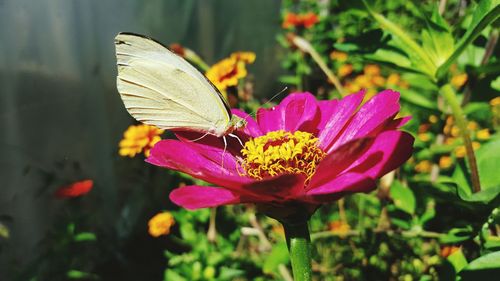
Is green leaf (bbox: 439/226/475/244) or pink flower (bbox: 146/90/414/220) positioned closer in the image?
pink flower (bbox: 146/90/414/220)

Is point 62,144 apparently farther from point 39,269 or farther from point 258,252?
point 258,252

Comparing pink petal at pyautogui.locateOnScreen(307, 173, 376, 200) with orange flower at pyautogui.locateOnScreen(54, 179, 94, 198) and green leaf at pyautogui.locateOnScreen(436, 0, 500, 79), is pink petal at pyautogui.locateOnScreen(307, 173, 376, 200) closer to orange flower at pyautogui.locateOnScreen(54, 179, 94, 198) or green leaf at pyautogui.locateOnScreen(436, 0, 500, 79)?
green leaf at pyautogui.locateOnScreen(436, 0, 500, 79)

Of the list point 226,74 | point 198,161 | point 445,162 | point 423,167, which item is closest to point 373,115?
point 198,161

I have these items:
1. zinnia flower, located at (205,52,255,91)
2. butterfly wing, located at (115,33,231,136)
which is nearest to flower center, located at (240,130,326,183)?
butterfly wing, located at (115,33,231,136)

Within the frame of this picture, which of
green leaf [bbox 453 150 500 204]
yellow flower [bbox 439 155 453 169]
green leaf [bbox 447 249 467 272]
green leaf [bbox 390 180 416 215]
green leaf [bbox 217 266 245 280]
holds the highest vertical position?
green leaf [bbox 453 150 500 204]

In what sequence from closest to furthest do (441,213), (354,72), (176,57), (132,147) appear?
1. (176,57)
2. (441,213)
3. (132,147)
4. (354,72)

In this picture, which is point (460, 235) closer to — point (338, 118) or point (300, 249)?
point (338, 118)

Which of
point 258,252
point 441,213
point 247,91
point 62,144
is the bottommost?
point 258,252

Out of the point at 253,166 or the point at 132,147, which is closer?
the point at 253,166

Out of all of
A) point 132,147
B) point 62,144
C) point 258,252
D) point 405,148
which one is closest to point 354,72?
point 258,252
